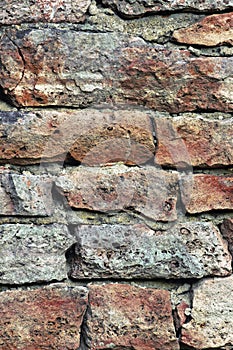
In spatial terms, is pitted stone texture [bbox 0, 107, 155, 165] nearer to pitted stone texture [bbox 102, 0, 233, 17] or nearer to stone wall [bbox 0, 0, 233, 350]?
stone wall [bbox 0, 0, 233, 350]

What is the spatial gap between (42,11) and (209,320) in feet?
2.63

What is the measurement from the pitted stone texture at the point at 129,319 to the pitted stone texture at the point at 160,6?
634 mm

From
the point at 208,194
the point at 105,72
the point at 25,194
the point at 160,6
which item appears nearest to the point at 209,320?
the point at 208,194

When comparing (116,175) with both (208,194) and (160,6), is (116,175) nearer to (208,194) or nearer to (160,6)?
(208,194)

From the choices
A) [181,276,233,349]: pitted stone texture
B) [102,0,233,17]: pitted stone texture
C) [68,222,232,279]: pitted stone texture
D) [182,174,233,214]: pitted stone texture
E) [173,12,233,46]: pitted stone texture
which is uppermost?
[102,0,233,17]: pitted stone texture

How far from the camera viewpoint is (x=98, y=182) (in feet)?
4.57

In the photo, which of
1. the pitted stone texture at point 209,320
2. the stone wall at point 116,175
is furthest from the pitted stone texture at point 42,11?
the pitted stone texture at point 209,320

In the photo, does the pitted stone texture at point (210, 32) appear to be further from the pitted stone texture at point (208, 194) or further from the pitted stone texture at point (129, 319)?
→ the pitted stone texture at point (129, 319)

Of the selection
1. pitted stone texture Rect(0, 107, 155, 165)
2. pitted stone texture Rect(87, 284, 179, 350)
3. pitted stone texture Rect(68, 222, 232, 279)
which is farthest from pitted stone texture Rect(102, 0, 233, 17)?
pitted stone texture Rect(87, 284, 179, 350)

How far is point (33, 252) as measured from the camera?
1.35m

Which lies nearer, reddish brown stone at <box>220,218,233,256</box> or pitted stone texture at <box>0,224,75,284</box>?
pitted stone texture at <box>0,224,75,284</box>

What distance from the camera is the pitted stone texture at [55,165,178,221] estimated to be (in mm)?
1383

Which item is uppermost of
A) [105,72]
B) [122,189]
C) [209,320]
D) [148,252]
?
[105,72]

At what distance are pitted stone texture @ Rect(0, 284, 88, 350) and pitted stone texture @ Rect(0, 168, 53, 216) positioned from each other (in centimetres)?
17
